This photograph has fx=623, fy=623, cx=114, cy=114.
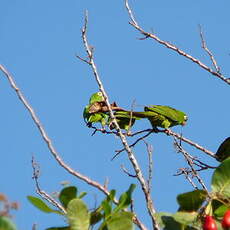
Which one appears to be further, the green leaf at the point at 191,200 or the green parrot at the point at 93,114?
the green parrot at the point at 93,114

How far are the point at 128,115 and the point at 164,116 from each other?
29cm

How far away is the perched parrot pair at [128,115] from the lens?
9.76 feet

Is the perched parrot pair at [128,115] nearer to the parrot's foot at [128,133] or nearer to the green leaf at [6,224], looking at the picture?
the parrot's foot at [128,133]

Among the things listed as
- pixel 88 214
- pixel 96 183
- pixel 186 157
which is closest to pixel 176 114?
pixel 186 157

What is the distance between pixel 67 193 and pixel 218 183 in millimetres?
410

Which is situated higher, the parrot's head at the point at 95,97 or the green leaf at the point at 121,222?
the parrot's head at the point at 95,97

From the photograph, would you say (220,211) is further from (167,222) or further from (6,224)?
(6,224)

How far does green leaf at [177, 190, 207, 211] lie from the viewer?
66.3 inches

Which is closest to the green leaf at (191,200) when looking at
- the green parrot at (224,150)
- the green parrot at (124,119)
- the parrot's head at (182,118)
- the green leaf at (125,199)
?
the green leaf at (125,199)

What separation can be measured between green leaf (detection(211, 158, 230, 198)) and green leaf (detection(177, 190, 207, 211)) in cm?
4

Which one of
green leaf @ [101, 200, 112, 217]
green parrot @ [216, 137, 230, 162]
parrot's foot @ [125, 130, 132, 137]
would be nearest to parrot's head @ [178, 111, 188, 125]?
parrot's foot @ [125, 130, 132, 137]

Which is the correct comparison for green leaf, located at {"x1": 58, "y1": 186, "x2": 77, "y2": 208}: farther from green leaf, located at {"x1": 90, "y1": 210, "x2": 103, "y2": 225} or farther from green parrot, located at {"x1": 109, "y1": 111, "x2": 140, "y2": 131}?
green parrot, located at {"x1": 109, "y1": 111, "x2": 140, "y2": 131}

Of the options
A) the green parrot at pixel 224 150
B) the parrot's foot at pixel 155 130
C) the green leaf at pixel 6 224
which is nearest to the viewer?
the green leaf at pixel 6 224

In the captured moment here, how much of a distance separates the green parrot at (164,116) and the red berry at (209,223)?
169 centimetres
